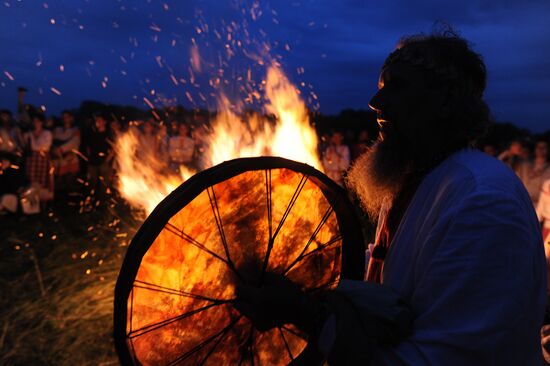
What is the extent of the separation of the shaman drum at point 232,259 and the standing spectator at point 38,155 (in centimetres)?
903

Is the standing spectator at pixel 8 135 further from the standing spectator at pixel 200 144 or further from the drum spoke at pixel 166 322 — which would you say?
the drum spoke at pixel 166 322

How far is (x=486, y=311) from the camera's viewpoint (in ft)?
3.59

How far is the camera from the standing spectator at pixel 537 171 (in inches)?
249

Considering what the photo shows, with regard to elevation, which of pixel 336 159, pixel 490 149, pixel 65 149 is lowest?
pixel 490 149

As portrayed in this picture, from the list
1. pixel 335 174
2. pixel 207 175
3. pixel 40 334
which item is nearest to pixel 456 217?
pixel 207 175

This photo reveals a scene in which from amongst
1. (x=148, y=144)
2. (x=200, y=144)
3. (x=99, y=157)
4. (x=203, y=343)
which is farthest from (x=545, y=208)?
(x=99, y=157)

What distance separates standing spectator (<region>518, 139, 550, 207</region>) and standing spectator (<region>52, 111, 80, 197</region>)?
31.4 feet

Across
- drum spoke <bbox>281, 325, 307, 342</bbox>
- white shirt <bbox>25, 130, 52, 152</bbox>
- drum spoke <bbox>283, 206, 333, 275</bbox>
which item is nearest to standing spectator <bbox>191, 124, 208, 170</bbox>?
white shirt <bbox>25, 130, 52, 152</bbox>

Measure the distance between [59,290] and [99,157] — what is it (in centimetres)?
546

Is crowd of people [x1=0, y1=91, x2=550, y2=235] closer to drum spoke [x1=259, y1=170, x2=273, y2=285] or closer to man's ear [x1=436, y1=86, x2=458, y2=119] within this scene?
drum spoke [x1=259, y1=170, x2=273, y2=285]

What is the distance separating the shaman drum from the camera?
5.23 feet

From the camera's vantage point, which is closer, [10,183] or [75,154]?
[10,183]

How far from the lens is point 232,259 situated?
173 centimetres

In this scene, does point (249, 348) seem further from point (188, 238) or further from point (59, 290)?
point (59, 290)
